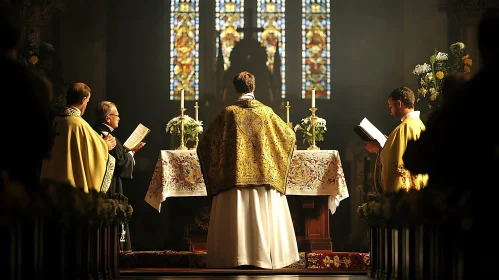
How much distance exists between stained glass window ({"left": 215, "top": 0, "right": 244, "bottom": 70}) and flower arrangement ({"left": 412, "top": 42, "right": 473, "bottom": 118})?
2635 mm

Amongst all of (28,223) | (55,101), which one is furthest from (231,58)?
(28,223)

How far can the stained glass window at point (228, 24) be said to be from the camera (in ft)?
43.5

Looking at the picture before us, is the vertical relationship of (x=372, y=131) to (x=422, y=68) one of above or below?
below

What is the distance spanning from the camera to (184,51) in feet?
43.5

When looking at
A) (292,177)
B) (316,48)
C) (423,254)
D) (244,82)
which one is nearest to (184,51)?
(316,48)

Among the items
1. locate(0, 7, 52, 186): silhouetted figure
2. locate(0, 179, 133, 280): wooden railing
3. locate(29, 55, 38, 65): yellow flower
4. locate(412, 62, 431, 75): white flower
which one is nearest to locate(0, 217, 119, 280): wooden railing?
locate(0, 179, 133, 280): wooden railing

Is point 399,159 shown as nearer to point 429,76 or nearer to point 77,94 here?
point 77,94

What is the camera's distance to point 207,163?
9062 mm

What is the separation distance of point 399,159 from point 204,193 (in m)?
2.91

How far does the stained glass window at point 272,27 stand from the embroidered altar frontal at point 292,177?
2.93 m

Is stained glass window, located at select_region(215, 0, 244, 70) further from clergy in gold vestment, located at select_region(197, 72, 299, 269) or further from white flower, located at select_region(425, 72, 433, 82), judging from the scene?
clergy in gold vestment, located at select_region(197, 72, 299, 269)

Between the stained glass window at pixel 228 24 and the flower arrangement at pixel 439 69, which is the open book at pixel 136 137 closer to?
the stained glass window at pixel 228 24

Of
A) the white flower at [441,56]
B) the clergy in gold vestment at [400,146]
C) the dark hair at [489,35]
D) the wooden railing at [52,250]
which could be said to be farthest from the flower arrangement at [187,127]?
the dark hair at [489,35]

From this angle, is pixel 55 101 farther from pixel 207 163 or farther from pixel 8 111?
pixel 8 111
